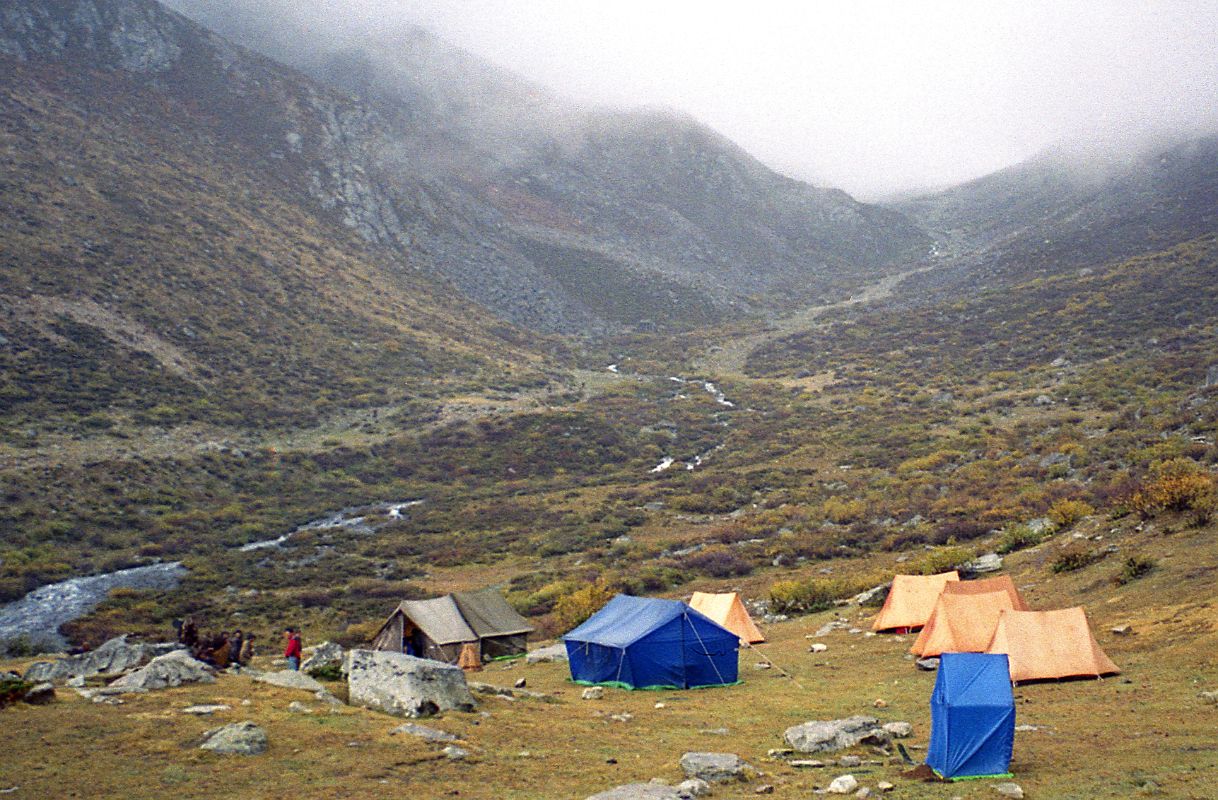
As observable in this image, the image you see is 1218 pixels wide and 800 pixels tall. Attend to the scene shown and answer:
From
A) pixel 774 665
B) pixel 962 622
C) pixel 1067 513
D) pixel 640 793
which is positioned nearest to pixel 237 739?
pixel 640 793

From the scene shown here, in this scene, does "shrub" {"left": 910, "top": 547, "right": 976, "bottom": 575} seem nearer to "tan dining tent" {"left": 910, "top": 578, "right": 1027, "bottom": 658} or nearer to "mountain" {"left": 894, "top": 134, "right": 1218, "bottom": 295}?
"tan dining tent" {"left": 910, "top": 578, "right": 1027, "bottom": 658}

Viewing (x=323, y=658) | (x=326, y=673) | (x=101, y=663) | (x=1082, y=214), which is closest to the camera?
(x=326, y=673)

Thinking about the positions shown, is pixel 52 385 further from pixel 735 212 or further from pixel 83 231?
pixel 735 212

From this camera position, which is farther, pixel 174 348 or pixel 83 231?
pixel 83 231

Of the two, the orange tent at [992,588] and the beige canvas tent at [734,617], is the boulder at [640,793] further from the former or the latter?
the beige canvas tent at [734,617]

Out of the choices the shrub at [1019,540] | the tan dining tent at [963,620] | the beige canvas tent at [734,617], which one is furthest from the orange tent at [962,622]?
the shrub at [1019,540]

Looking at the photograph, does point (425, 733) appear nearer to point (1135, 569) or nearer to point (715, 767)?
point (715, 767)

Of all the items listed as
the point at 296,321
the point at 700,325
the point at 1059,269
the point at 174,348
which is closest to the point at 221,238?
the point at 296,321

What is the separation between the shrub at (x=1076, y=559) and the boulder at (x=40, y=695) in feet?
78.6

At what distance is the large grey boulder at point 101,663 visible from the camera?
59.2ft

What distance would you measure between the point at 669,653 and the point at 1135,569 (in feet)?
37.7

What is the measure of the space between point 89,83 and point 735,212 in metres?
102

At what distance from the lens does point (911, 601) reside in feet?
80.2

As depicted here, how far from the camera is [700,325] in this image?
125 meters
